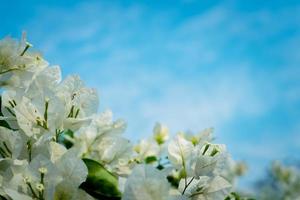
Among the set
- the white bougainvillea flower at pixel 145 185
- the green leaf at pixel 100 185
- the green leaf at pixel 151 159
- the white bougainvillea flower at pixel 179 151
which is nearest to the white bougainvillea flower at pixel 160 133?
the green leaf at pixel 151 159

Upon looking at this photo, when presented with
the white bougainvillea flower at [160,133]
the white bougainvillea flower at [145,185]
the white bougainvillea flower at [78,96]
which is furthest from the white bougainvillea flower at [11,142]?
the white bougainvillea flower at [160,133]

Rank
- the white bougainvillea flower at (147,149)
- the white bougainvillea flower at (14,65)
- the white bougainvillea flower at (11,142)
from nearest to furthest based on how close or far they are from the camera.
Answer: the white bougainvillea flower at (11,142), the white bougainvillea flower at (14,65), the white bougainvillea flower at (147,149)

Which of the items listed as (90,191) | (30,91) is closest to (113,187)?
(90,191)

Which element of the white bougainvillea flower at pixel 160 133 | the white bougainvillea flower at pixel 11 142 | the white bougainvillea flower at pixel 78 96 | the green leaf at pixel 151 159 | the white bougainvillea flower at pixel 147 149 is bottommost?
the white bougainvillea flower at pixel 11 142

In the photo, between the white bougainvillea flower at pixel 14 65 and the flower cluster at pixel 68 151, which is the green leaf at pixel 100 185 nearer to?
the flower cluster at pixel 68 151

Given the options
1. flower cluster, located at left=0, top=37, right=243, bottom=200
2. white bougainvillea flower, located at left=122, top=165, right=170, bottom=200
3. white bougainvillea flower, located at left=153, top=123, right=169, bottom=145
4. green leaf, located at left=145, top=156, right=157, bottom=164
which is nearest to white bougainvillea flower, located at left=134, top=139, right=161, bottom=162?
green leaf, located at left=145, top=156, right=157, bottom=164

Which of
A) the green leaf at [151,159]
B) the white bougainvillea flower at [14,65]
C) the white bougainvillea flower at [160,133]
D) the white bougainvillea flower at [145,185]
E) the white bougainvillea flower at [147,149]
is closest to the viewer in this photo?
the white bougainvillea flower at [145,185]

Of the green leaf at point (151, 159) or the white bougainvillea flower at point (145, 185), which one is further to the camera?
the green leaf at point (151, 159)

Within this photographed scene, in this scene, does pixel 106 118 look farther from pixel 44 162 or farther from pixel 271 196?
pixel 271 196

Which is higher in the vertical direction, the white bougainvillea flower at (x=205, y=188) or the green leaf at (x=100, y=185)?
the white bougainvillea flower at (x=205, y=188)
